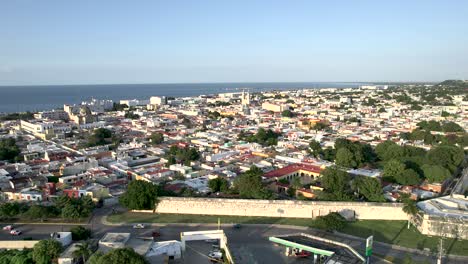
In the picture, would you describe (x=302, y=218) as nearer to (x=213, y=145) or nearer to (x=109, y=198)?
(x=109, y=198)

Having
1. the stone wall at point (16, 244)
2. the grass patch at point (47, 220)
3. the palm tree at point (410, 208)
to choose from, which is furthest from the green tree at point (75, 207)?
the palm tree at point (410, 208)

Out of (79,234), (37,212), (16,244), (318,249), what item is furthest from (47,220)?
(318,249)

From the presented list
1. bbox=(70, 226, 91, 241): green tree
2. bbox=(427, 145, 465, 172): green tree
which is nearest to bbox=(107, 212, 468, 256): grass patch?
bbox=(70, 226, 91, 241): green tree

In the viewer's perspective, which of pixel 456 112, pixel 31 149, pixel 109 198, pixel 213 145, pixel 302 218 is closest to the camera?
pixel 302 218

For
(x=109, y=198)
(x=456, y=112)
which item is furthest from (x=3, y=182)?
(x=456, y=112)

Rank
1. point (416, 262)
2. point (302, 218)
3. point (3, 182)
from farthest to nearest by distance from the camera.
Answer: point (3, 182) → point (302, 218) → point (416, 262)

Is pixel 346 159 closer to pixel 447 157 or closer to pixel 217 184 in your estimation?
pixel 447 157
